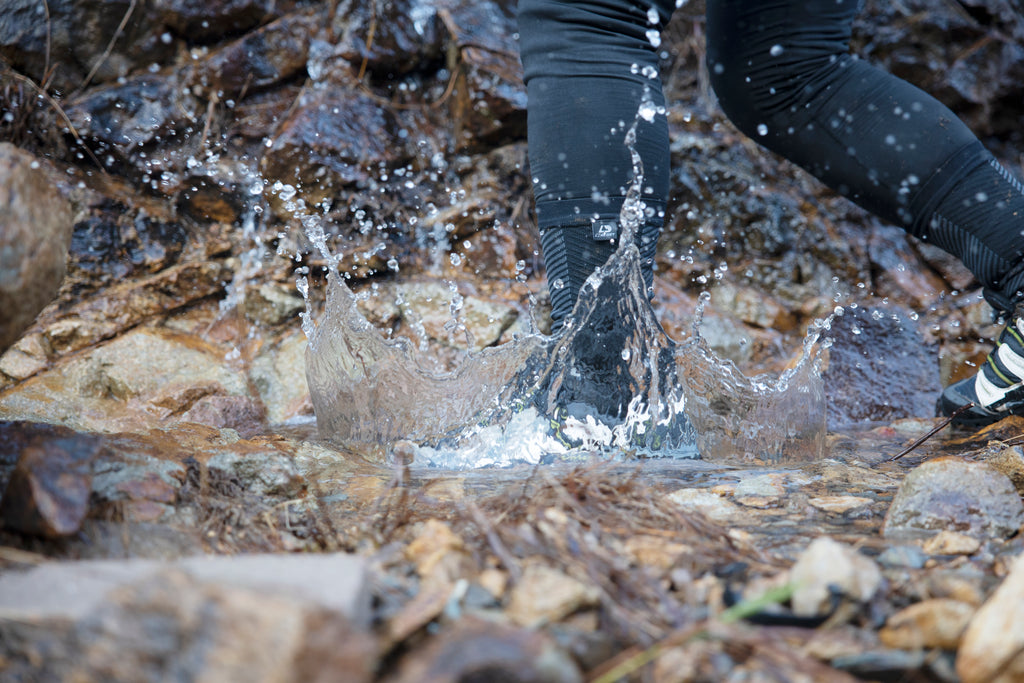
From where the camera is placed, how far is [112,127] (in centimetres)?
291

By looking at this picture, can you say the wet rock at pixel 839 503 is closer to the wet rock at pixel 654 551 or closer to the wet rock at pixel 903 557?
the wet rock at pixel 903 557

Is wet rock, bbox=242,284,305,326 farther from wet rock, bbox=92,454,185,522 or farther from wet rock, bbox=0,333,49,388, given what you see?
wet rock, bbox=92,454,185,522

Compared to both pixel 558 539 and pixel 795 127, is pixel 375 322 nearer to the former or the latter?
pixel 795 127

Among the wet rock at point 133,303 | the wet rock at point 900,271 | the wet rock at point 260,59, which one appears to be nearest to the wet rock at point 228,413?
the wet rock at point 133,303

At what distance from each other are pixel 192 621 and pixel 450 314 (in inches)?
90.8

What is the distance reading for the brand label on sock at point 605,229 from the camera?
1.59 metres

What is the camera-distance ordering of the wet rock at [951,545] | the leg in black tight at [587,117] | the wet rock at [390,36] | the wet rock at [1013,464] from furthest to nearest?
the wet rock at [390,36] < the leg in black tight at [587,117] < the wet rock at [1013,464] < the wet rock at [951,545]

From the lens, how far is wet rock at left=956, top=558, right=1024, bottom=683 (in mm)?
620

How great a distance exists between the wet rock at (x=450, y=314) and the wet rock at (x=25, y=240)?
1.82 m

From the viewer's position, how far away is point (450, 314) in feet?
9.25

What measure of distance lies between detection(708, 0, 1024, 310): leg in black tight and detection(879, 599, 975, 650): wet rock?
4.13 ft

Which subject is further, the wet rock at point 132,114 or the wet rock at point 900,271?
the wet rock at point 900,271

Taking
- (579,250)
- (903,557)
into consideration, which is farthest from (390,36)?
(903,557)

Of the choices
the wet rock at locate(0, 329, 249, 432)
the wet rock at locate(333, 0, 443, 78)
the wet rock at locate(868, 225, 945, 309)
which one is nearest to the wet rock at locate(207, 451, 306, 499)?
the wet rock at locate(0, 329, 249, 432)
